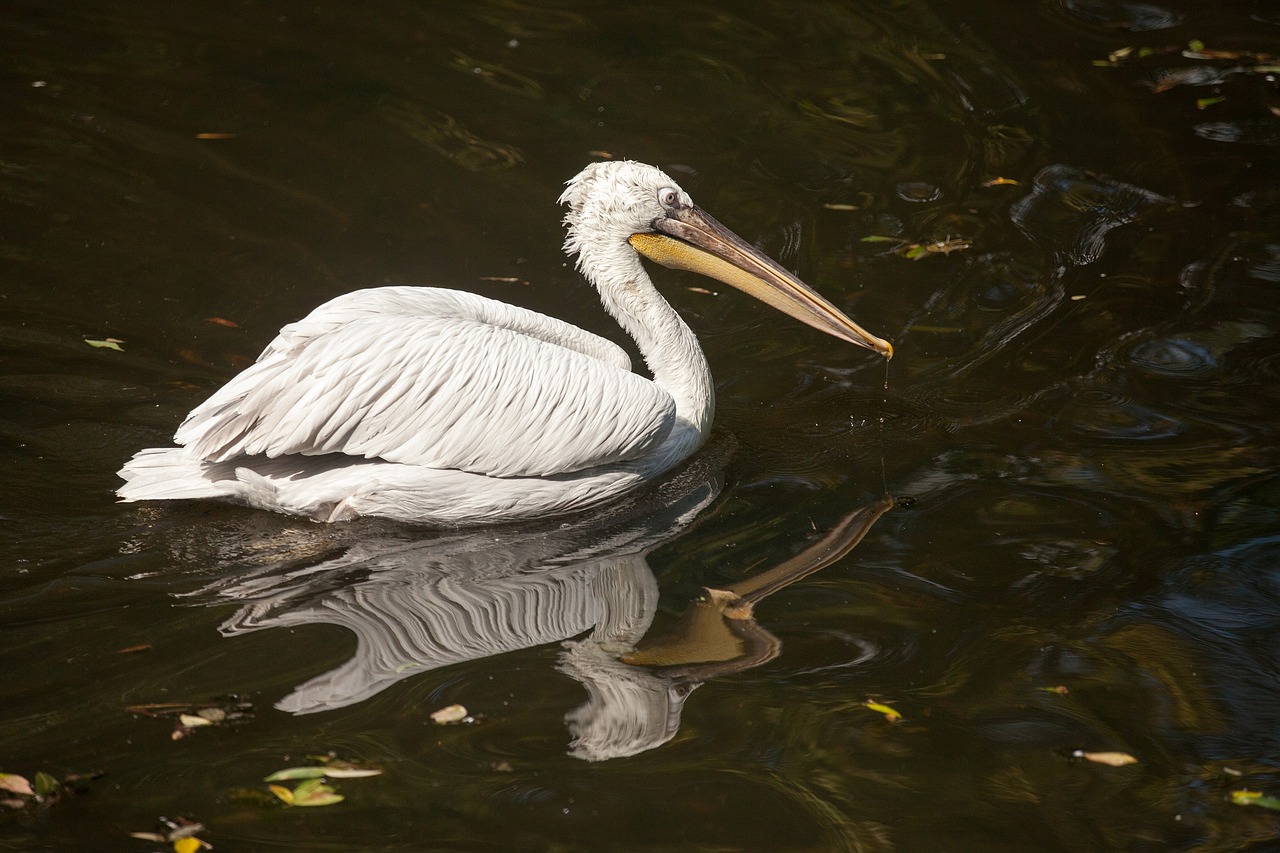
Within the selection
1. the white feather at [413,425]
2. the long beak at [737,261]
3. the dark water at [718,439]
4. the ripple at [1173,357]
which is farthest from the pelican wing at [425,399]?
the ripple at [1173,357]

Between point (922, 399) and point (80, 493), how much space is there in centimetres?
373

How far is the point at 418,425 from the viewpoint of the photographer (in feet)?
15.1

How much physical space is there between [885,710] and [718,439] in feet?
6.91

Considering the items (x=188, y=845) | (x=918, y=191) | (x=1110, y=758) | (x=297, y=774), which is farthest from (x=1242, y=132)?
(x=188, y=845)

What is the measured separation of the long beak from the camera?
17.6ft

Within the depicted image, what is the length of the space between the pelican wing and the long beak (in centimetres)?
77

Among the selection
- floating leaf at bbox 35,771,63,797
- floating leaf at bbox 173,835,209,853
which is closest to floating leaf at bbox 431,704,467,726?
floating leaf at bbox 173,835,209,853

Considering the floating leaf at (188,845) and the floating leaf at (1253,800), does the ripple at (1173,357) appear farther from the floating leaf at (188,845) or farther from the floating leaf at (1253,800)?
the floating leaf at (188,845)

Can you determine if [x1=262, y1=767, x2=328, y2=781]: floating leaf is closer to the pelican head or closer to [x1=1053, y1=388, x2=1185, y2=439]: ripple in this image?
the pelican head

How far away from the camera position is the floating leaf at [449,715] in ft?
11.2

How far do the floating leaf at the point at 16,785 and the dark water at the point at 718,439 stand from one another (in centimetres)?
8

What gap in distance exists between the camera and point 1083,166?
303 inches

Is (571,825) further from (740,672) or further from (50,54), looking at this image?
(50,54)

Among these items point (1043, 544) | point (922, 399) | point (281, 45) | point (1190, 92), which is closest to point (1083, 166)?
point (1190, 92)
